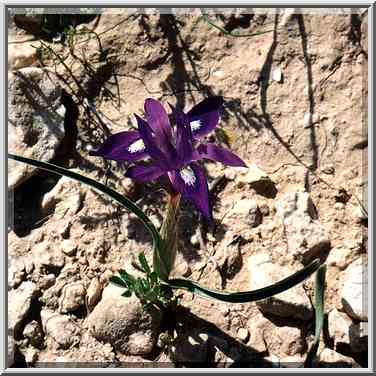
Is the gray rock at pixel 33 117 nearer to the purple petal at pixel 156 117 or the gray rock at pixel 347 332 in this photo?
the purple petal at pixel 156 117

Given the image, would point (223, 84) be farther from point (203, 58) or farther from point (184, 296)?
point (184, 296)

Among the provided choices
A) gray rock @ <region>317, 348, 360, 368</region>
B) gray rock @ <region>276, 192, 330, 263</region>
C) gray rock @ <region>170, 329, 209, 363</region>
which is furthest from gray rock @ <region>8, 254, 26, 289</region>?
gray rock @ <region>317, 348, 360, 368</region>

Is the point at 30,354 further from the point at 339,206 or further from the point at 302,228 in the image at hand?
the point at 339,206

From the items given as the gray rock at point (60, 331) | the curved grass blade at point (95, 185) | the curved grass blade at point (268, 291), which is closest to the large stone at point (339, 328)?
the curved grass blade at point (268, 291)

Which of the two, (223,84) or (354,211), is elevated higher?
(223,84)

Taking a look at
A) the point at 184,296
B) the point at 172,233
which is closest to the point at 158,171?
the point at 172,233

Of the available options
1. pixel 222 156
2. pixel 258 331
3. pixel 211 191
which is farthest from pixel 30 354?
pixel 222 156
